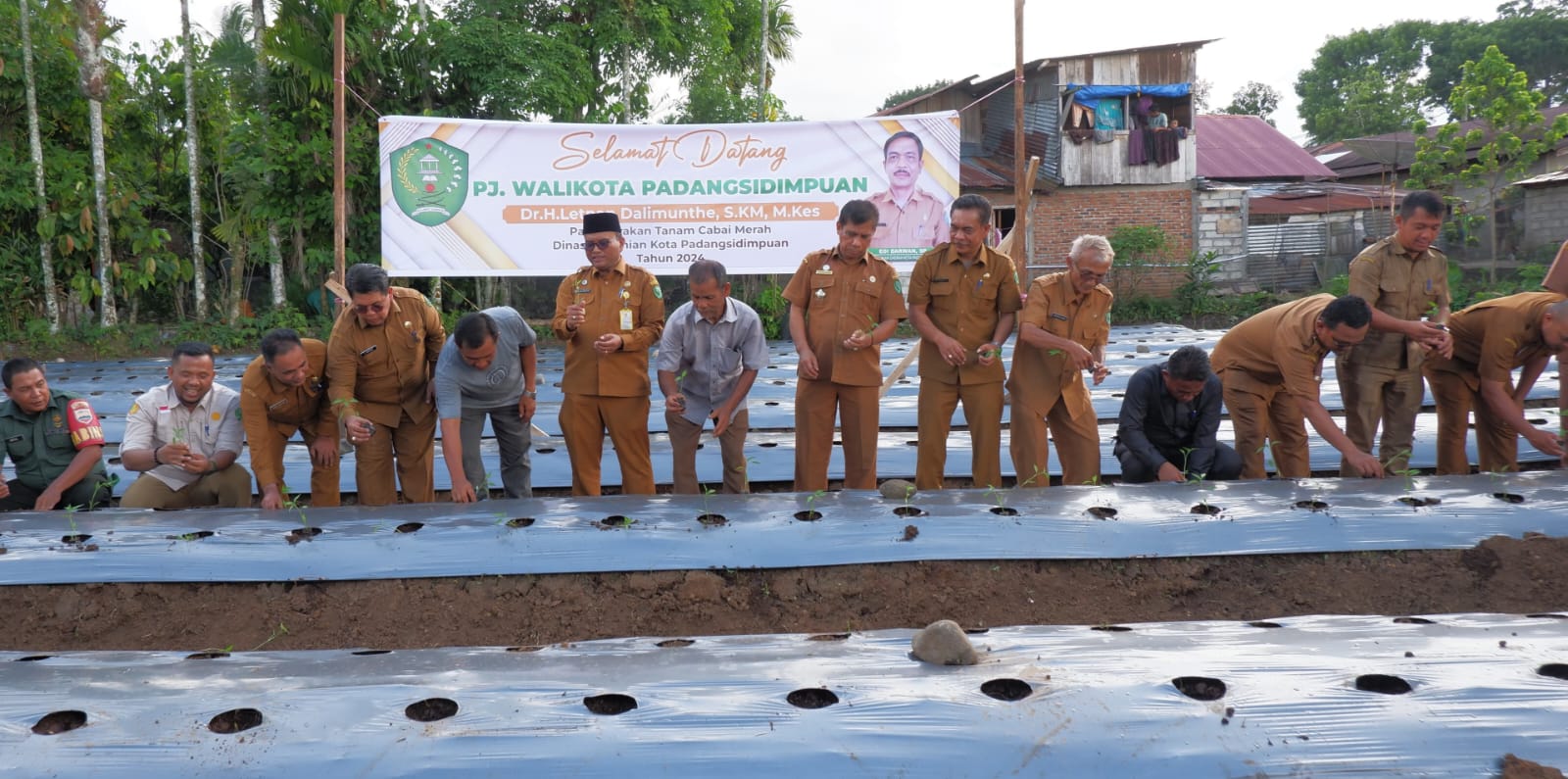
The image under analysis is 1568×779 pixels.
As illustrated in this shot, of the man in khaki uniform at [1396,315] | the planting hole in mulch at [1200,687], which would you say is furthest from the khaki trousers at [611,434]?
the man in khaki uniform at [1396,315]

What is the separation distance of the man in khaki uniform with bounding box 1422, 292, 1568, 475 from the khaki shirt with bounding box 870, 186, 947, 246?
14.2ft

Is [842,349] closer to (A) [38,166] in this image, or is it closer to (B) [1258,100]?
(A) [38,166]

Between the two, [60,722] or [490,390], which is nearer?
[60,722]

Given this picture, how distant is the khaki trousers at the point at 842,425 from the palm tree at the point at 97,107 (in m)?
11.1

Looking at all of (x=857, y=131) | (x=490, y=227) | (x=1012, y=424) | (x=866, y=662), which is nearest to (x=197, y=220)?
(x=490, y=227)

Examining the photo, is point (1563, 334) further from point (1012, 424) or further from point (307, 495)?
point (307, 495)

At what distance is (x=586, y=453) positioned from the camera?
16.3ft

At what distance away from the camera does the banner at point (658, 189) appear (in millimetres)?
8633

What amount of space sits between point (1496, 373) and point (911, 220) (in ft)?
16.0

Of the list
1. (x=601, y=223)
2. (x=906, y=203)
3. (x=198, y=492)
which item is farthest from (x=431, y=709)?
(x=906, y=203)

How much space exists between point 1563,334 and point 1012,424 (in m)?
2.35

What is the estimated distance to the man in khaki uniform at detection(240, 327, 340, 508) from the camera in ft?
14.1

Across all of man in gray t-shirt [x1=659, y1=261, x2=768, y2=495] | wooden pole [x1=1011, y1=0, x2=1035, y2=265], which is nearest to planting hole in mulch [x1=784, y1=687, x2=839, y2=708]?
Answer: man in gray t-shirt [x1=659, y1=261, x2=768, y2=495]

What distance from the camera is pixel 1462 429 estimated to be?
16.5 feet
